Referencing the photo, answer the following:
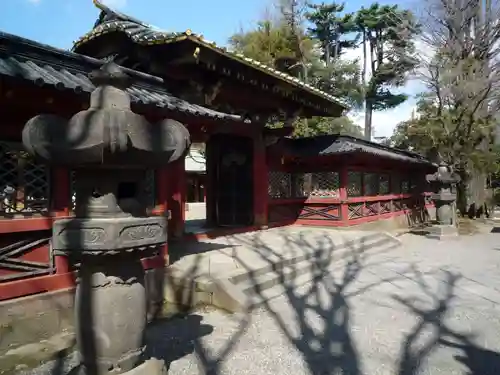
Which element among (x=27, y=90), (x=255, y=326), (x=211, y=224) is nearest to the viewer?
(x=27, y=90)

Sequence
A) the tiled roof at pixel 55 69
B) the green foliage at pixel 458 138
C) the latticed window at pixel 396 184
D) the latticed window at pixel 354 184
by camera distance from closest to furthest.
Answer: the tiled roof at pixel 55 69
the latticed window at pixel 354 184
the green foliage at pixel 458 138
the latticed window at pixel 396 184

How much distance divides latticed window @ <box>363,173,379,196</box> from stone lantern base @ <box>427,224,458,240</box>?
263cm

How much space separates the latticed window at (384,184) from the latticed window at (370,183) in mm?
503

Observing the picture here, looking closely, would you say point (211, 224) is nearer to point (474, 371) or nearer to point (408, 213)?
point (474, 371)

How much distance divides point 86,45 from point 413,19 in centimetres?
1576

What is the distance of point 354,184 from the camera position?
45.3 feet

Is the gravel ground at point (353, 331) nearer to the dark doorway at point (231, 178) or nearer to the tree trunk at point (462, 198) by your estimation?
the dark doorway at point (231, 178)

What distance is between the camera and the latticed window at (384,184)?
51.5 feet

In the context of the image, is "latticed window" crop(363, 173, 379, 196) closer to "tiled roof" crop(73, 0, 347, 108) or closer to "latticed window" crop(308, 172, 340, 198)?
"latticed window" crop(308, 172, 340, 198)

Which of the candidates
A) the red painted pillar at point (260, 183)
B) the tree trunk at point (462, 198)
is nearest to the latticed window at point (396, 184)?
the tree trunk at point (462, 198)

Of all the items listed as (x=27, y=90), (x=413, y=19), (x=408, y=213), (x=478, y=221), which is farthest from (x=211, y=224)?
(x=413, y=19)

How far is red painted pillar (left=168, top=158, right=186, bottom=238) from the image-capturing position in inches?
314

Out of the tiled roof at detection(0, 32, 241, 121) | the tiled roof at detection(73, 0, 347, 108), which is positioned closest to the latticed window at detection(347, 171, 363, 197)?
the tiled roof at detection(73, 0, 347, 108)

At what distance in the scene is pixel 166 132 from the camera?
2973mm
